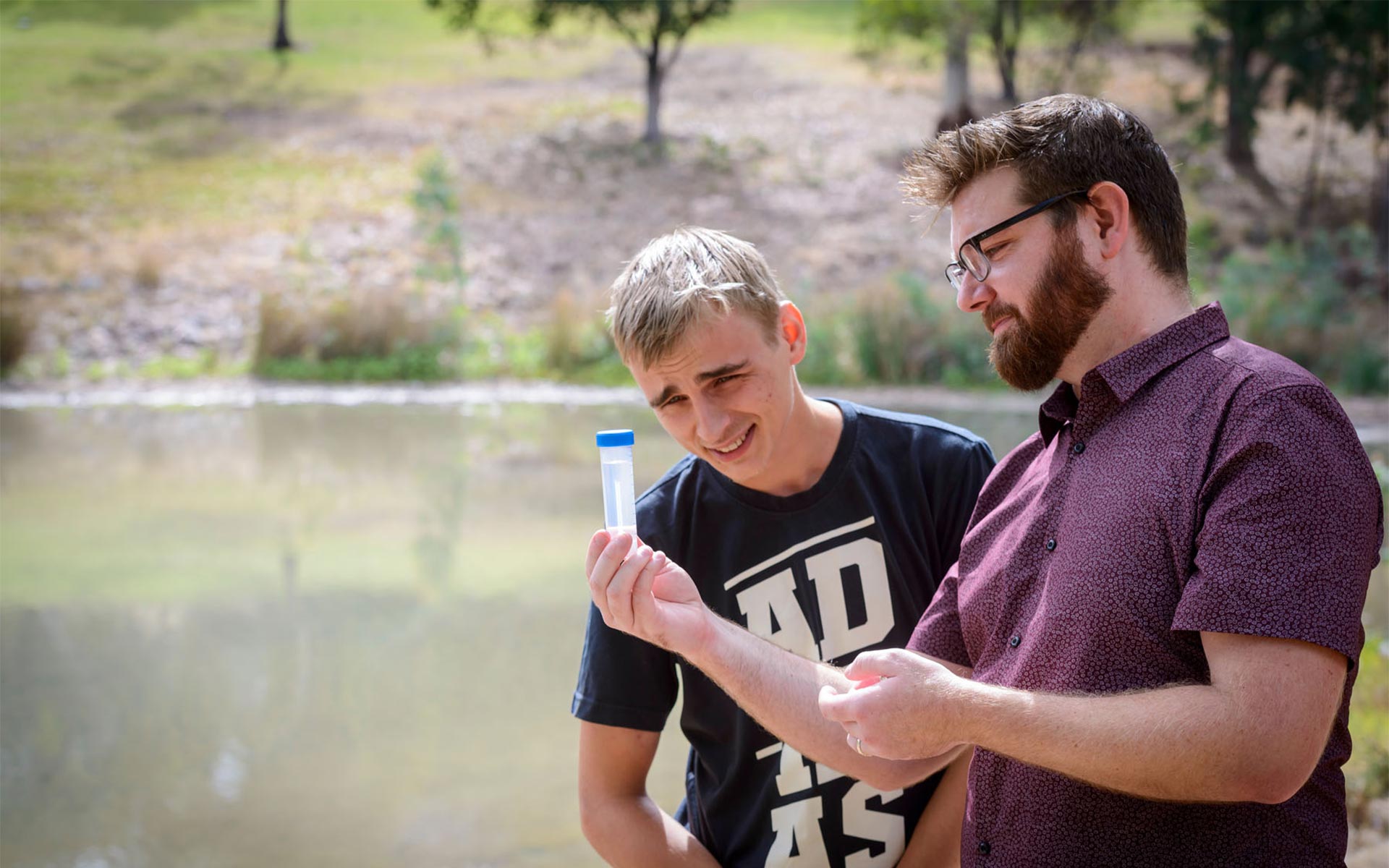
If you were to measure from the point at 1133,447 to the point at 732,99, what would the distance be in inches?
762

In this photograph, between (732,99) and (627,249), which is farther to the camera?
(732,99)

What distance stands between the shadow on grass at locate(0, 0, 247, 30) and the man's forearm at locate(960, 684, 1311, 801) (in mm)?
21897

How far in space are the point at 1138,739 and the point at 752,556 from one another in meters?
0.70

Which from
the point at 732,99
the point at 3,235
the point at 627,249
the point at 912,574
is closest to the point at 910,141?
A: the point at 732,99

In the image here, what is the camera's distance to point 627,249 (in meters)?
14.8

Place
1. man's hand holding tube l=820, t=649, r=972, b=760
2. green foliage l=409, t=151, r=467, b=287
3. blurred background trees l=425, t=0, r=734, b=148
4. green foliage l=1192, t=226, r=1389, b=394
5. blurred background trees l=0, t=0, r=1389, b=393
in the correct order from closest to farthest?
man's hand holding tube l=820, t=649, r=972, b=760
green foliage l=1192, t=226, r=1389, b=394
blurred background trees l=0, t=0, r=1389, b=393
green foliage l=409, t=151, r=467, b=287
blurred background trees l=425, t=0, r=734, b=148

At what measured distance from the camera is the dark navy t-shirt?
161 centimetres

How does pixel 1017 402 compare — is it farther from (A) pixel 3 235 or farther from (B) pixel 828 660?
(A) pixel 3 235

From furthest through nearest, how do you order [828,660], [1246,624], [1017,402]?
1. [1017,402]
2. [828,660]
3. [1246,624]

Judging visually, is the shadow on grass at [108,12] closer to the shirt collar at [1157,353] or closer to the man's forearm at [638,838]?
the man's forearm at [638,838]

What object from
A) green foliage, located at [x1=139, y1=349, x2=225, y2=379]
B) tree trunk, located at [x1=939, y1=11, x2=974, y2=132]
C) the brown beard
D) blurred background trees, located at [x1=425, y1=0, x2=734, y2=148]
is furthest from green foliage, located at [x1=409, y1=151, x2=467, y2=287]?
the brown beard

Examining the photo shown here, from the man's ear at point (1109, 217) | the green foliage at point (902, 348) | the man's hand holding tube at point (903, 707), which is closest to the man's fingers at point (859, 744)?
the man's hand holding tube at point (903, 707)

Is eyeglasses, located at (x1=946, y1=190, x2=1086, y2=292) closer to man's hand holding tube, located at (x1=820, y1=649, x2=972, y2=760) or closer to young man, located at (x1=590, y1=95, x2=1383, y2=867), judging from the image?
young man, located at (x1=590, y1=95, x2=1383, y2=867)

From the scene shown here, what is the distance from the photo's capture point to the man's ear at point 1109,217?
121 cm
